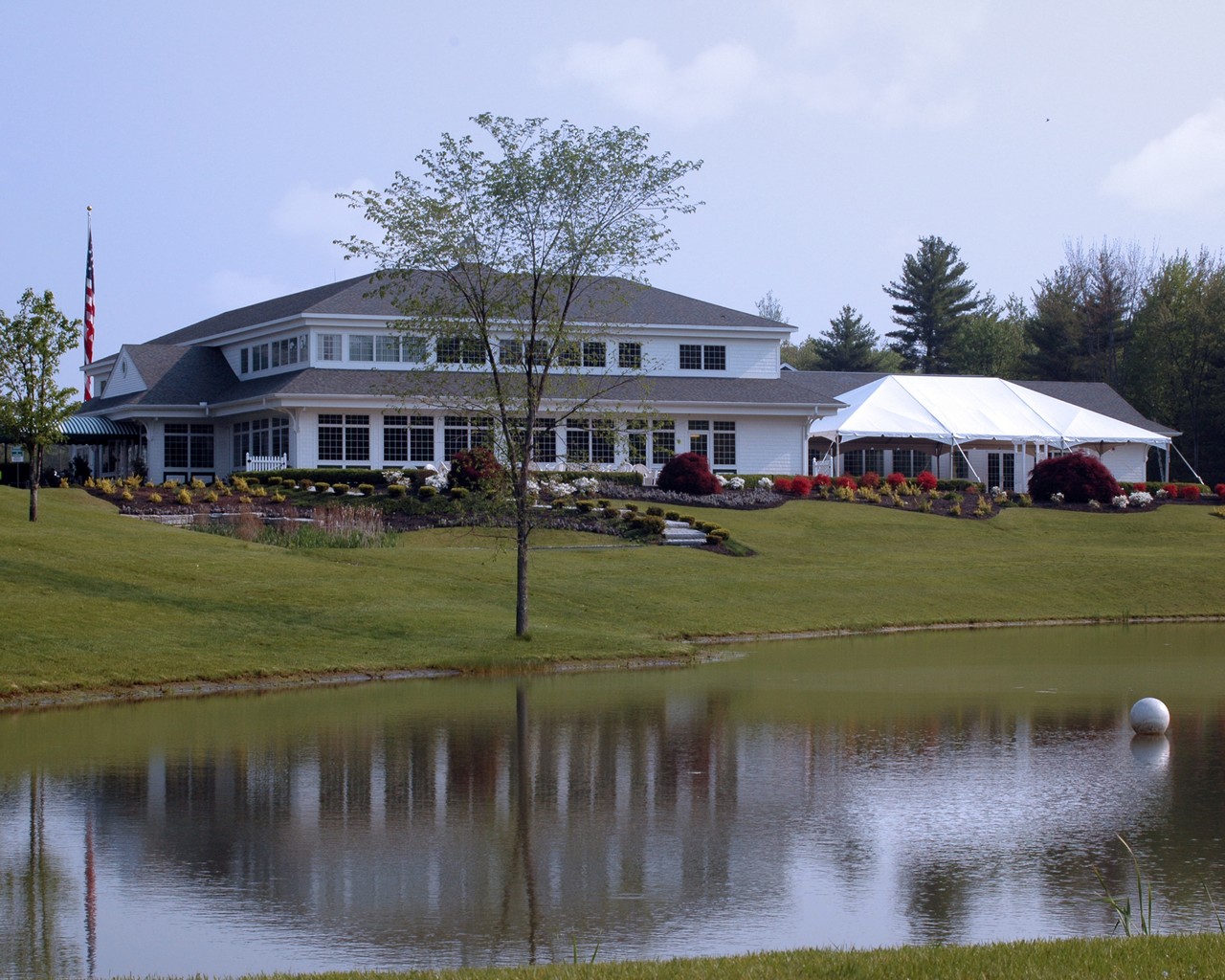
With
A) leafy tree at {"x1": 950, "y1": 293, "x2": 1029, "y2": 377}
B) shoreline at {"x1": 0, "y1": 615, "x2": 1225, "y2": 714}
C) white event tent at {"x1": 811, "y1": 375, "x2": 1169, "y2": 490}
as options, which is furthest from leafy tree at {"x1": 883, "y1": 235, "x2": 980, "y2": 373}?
shoreline at {"x1": 0, "y1": 615, "x2": 1225, "y2": 714}

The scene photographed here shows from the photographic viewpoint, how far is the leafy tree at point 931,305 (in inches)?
3573

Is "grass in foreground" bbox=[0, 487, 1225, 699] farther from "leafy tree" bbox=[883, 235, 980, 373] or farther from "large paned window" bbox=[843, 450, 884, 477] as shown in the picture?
"leafy tree" bbox=[883, 235, 980, 373]

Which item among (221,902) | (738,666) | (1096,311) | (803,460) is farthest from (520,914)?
(1096,311)

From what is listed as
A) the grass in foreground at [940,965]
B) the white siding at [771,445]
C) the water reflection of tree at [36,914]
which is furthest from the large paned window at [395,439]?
the grass in foreground at [940,965]

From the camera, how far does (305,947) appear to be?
8.18 m

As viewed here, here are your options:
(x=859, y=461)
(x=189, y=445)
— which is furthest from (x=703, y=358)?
(x=189, y=445)

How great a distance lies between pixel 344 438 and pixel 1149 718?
33.6m

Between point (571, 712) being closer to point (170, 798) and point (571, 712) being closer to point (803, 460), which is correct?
point (170, 798)

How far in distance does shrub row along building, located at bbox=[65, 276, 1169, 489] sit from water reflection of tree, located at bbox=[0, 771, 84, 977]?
32.6 m

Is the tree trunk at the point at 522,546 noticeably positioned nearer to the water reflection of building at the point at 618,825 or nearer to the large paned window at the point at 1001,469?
the water reflection of building at the point at 618,825

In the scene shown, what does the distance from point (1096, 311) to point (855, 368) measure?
14.9 m

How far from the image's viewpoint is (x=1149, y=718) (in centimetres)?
1535

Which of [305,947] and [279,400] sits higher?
[279,400]

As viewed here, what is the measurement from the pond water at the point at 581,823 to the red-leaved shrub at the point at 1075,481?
2711 centimetres
